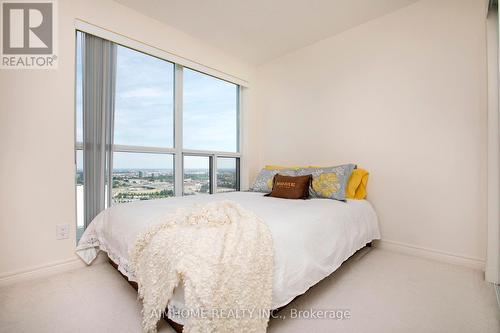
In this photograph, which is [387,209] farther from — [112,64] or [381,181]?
[112,64]

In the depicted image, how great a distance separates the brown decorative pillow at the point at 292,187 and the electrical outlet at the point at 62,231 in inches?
77.3

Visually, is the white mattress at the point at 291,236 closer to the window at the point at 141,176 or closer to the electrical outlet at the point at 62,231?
the electrical outlet at the point at 62,231

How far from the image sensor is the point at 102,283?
1850 mm

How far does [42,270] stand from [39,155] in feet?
3.13

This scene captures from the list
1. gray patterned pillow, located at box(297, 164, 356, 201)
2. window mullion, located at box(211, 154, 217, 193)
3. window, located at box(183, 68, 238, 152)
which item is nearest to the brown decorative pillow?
gray patterned pillow, located at box(297, 164, 356, 201)

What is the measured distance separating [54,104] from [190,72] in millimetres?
1671

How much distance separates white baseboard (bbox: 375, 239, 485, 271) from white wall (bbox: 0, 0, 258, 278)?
123 inches

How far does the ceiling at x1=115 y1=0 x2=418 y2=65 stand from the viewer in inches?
96.0

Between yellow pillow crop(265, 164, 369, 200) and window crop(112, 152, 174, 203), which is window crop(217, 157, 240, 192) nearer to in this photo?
window crop(112, 152, 174, 203)

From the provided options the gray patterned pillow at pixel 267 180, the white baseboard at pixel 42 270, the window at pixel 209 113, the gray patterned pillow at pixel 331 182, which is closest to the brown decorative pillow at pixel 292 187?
the gray patterned pillow at pixel 331 182

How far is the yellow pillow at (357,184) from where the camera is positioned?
260cm

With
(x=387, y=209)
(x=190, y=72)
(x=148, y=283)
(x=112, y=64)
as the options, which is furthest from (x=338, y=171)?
(x=112, y=64)

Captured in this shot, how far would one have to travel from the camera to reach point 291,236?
1398 mm

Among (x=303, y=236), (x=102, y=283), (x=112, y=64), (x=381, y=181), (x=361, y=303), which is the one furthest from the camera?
(x=381, y=181)
